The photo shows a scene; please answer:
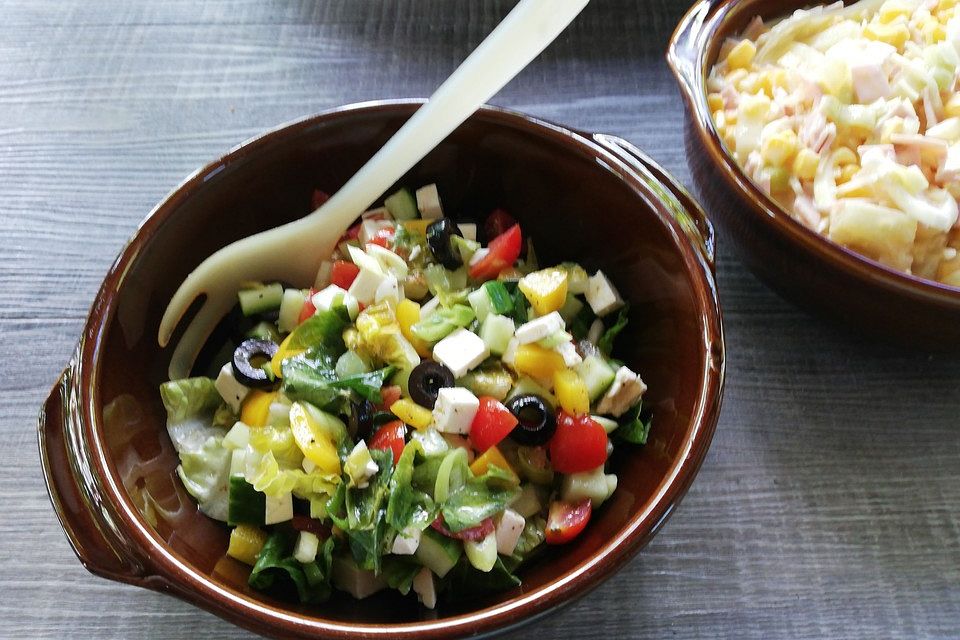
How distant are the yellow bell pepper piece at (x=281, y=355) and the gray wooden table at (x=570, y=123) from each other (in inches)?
Result: 16.6

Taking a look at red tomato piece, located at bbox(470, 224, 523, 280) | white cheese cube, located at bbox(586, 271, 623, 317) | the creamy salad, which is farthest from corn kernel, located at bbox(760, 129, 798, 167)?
red tomato piece, located at bbox(470, 224, 523, 280)

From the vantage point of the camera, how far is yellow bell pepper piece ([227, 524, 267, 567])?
1.12 m

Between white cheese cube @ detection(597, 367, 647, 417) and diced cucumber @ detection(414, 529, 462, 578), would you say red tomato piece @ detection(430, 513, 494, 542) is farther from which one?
white cheese cube @ detection(597, 367, 647, 417)

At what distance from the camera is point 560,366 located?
119cm

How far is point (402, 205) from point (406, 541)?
680 millimetres

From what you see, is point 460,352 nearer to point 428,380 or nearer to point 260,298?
point 428,380

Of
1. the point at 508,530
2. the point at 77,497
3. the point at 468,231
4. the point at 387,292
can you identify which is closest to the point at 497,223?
the point at 468,231

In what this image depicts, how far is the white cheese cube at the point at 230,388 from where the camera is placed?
1239 mm

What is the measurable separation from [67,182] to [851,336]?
1.83 metres

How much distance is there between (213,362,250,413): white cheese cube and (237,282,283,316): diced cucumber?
14cm

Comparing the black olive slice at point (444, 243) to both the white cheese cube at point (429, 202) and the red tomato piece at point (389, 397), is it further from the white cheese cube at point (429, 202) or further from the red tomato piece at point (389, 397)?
the red tomato piece at point (389, 397)

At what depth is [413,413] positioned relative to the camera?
1.15 m

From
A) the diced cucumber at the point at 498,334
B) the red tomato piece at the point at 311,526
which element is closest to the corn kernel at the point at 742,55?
the diced cucumber at the point at 498,334

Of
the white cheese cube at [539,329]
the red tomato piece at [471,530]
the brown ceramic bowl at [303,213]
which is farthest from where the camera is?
the white cheese cube at [539,329]
